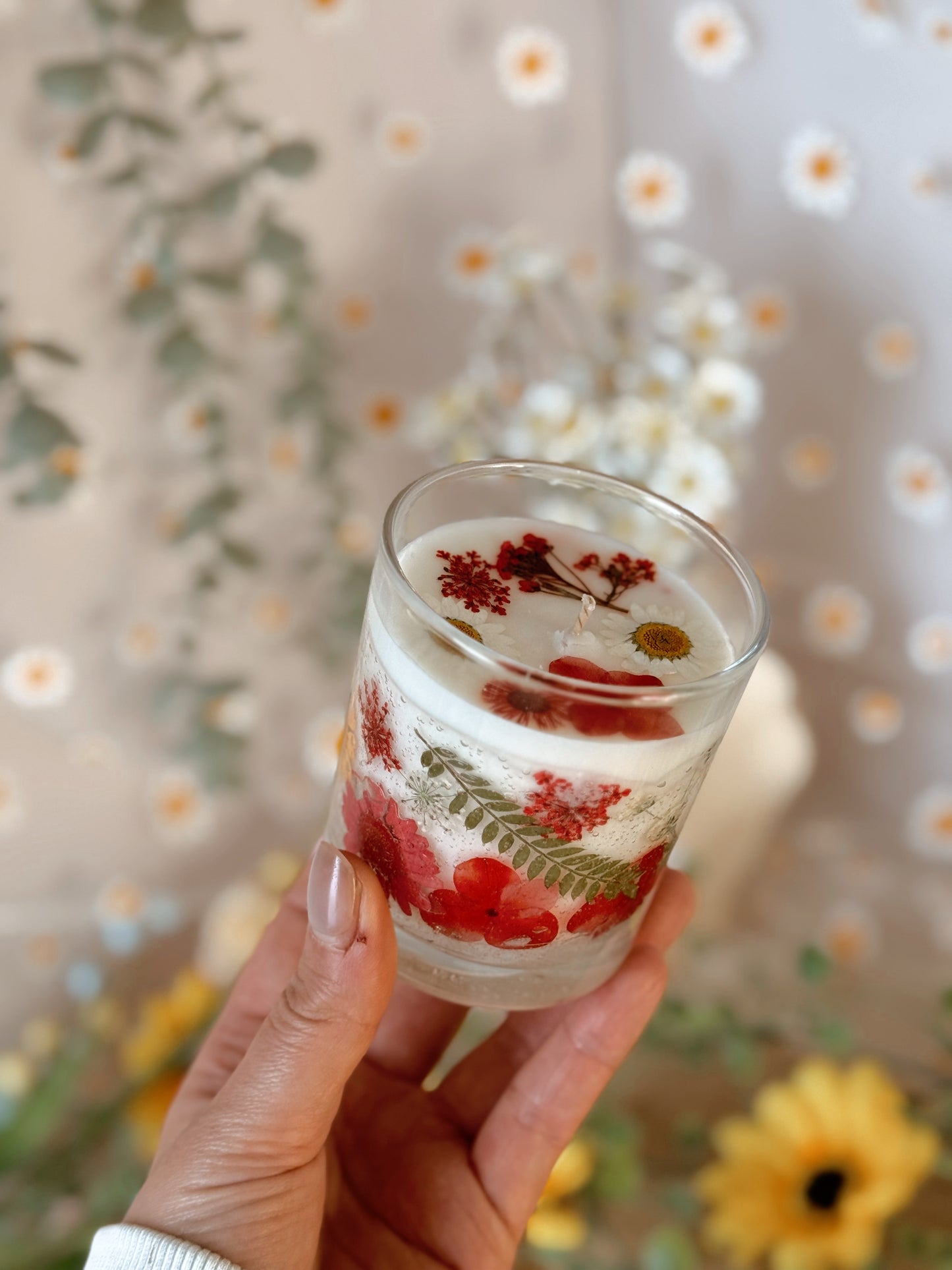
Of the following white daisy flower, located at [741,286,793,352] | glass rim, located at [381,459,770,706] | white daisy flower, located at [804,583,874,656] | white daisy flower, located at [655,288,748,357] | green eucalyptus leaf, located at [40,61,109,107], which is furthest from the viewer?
white daisy flower, located at [804,583,874,656]

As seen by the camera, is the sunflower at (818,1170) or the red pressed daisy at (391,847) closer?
the red pressed daisy at (391,847)

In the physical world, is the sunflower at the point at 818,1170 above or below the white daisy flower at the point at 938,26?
below

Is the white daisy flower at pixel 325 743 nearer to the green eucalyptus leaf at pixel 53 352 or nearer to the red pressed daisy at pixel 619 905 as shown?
the green eucalyptus leaf at pixel 53 352

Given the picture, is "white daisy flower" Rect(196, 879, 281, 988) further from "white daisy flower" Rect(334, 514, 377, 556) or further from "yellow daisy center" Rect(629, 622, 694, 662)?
"yellow daisy center" Rect(629, 622, 694, 662)

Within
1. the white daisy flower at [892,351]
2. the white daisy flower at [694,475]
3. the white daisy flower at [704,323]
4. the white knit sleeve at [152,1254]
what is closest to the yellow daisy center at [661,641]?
the white knit sleeve at [152,1254]

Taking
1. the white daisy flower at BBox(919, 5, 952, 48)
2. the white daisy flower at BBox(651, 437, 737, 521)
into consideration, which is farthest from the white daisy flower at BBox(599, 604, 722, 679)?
the white daisy flower at BBox(919, 5, 952, 48)

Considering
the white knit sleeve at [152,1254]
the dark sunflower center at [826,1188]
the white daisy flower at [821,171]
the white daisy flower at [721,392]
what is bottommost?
the dark sunflower center at [826,1188]

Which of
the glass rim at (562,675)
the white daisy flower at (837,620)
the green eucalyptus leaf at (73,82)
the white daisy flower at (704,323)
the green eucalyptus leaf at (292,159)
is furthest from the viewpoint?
the white daisy flower at (837,620)

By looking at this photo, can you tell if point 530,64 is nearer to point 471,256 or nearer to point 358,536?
point 471,256
